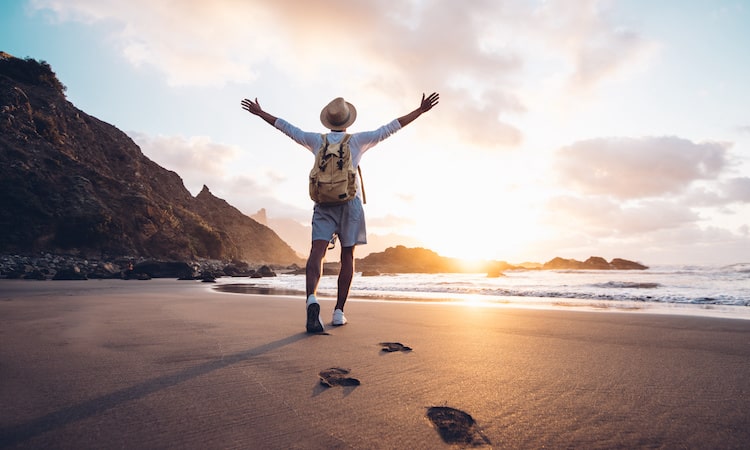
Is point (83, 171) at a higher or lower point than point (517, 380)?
higher

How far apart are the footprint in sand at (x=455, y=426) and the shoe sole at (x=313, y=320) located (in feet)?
6.17

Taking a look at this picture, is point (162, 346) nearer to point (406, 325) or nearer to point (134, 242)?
point (406, 325)

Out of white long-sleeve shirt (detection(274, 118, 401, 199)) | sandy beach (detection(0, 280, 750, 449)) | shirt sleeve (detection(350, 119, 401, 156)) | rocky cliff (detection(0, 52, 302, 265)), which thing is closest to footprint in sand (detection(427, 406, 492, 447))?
sandy beach (detection(0, 280, 750, 449))

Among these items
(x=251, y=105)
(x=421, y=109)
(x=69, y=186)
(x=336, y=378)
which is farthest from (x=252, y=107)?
(x=69, y=186)

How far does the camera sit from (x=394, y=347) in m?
2.53

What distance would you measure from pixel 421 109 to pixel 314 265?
1862mm

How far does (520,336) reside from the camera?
306 cm

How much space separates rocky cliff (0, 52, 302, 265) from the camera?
28.0 meters

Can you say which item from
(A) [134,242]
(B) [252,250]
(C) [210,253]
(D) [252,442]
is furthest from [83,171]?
(B) [252,250]

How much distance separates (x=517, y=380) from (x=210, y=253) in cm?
5420

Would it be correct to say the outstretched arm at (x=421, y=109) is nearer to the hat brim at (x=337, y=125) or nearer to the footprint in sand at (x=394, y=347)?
the hat brim at (x=337, y=125)

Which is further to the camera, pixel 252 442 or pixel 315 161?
pixel 315 161

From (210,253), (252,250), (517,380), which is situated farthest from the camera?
(252,250)

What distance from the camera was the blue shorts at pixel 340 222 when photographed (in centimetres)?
371
